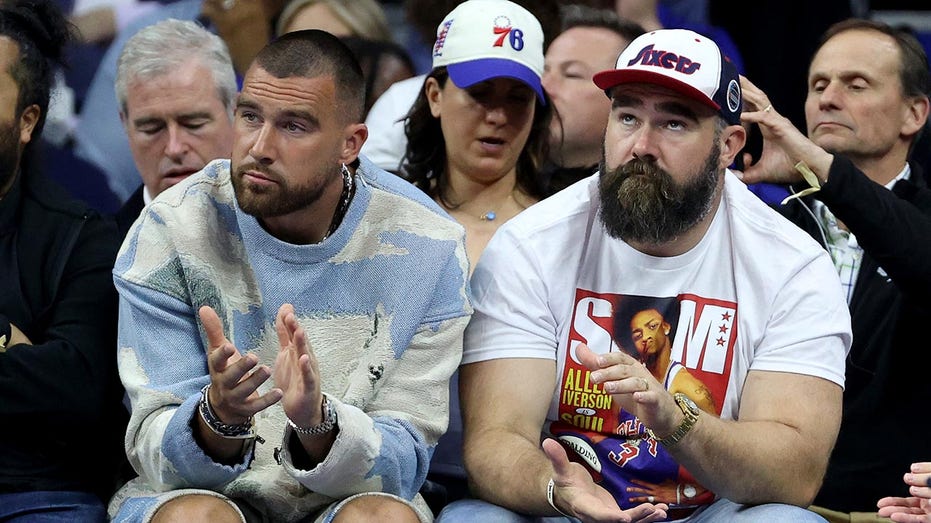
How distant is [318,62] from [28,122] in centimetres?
82

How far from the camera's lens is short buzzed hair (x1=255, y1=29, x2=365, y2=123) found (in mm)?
3209

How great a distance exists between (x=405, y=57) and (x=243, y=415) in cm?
296

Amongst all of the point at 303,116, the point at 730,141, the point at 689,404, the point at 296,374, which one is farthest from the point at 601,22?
the point at 296,374

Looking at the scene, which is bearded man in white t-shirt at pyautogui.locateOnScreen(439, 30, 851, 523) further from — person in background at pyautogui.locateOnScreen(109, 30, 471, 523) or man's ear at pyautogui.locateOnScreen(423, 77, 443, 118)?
man's ear at pyautogui.locateOnScreen(423, 77, 443, 118)

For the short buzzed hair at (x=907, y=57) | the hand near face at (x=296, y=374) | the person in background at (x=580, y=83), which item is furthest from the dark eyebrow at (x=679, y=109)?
the short buzzed hair at (x=907, y=57)

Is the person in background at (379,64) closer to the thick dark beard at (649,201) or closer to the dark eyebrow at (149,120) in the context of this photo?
the dark eyebrow at (149,120)

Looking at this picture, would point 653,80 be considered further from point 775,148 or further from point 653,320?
point 775,148

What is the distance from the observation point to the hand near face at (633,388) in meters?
2.84

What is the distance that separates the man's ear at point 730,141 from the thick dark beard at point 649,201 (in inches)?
2.1

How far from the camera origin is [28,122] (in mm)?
3561

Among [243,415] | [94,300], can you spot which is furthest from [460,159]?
→ [243,415]

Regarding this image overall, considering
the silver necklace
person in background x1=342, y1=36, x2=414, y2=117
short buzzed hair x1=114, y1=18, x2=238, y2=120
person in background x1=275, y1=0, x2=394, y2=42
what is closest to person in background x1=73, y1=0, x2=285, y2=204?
person in background x1=275, y1=0, x2=394, y2=42

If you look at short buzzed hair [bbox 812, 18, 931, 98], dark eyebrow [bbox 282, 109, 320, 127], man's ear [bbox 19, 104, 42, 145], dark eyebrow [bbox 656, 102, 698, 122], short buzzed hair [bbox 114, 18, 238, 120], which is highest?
short buzzed hair [bbox 812, 18, 931, 98]

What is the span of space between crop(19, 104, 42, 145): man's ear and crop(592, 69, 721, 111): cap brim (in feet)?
4.58
